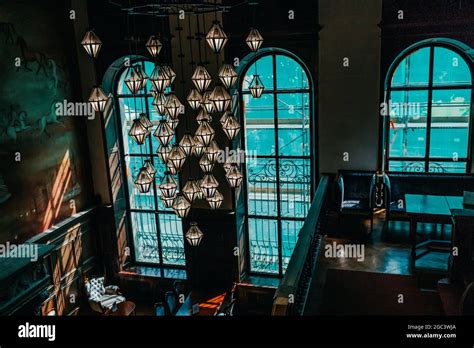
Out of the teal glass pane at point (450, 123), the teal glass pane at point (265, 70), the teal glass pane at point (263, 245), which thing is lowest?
the teal glass pane at point (263, 245)

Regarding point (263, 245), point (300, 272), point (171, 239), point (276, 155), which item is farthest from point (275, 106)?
point (300, 272)

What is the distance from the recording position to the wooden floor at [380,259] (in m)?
6.24

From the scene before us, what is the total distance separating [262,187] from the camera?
9930mm

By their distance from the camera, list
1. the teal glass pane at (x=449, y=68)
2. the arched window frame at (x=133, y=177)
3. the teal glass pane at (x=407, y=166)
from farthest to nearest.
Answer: the arched window frame at (x=133, y=177) → the teal glass pane at (x=407, y=166) → the teal glass pane at (x=449, y=68)

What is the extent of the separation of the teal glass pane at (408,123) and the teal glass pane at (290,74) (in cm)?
164

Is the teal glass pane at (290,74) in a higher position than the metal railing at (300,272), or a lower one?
higher

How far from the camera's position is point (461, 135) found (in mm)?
8430

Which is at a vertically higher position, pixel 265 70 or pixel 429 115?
pixel 265 70

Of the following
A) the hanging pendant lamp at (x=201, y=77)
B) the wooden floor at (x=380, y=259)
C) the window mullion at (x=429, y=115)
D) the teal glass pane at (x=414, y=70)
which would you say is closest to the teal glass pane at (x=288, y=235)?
the wooden floor at (x=380, y=259)

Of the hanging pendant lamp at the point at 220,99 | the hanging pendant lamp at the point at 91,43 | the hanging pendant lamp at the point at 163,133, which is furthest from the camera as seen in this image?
the hanging pendant lamp at the point at 163,133

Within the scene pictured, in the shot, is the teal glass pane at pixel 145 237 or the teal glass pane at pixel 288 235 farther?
the teal glass pane at pixel 145 237

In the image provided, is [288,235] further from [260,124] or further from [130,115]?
[130,115]

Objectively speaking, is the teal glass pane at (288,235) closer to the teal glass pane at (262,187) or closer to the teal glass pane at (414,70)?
the teal glass pane at (262,187)

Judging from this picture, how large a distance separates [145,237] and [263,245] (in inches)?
108
